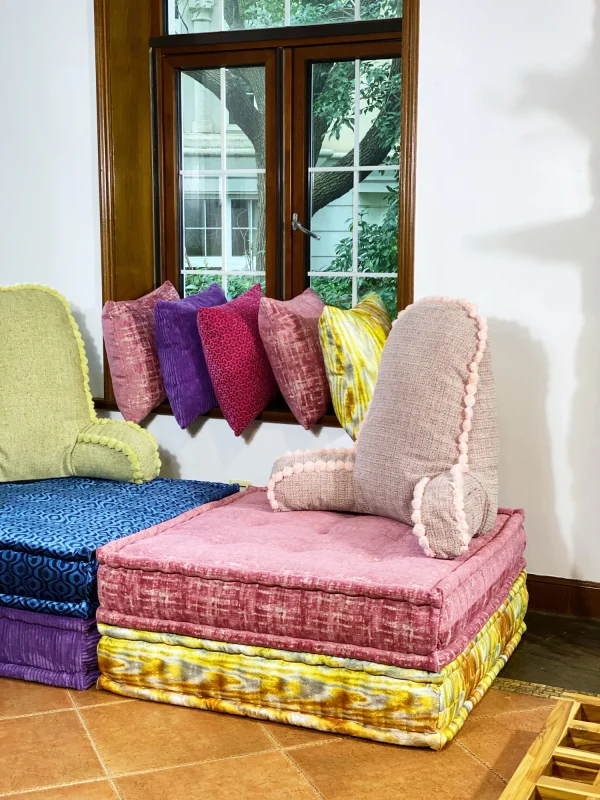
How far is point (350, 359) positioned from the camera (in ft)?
10.9

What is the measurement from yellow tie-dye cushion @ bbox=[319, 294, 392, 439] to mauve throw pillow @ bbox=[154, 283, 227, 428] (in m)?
0.57

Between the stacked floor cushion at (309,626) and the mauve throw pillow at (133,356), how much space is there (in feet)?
3.58

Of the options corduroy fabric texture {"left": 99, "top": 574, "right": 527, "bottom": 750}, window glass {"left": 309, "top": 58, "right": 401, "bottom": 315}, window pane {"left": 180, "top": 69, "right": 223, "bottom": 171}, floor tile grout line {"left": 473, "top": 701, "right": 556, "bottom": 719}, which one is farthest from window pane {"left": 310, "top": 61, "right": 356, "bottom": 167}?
floor tile grout line {"left": 473, "top": 701, "right": 556, "bottom": 719}

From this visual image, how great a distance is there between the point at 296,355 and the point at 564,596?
122cm

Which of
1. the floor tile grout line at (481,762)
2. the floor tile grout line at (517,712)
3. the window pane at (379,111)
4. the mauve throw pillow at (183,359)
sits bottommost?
the floor tile grout line at (517,712)

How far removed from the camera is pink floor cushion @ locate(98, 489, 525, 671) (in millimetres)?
2350

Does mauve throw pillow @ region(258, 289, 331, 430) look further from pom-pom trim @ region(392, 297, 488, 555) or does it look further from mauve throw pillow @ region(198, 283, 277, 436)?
pom-pom trim @ region(392, 297, 488, 555)

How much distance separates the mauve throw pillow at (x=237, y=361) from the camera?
3496 millimetres

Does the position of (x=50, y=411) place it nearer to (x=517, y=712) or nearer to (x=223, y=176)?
(x=223, y=176)

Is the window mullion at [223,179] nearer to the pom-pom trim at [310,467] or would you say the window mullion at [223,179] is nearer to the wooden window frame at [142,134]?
the wooden window frame at [142,134]

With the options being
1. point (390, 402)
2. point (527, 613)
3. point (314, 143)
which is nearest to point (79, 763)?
point (390, 402)

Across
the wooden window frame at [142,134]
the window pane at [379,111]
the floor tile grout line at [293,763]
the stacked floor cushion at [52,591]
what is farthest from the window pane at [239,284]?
the floor tile grout line at [293,763]

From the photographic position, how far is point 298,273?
3957 millimetres

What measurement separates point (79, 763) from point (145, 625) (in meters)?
0.41
